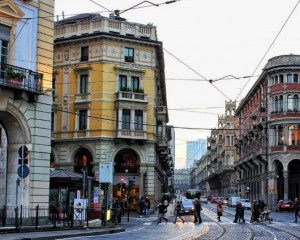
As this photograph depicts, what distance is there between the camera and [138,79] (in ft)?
161

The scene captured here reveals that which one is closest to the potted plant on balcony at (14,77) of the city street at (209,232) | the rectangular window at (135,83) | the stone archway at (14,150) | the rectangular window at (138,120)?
the stone archway at (14,150)

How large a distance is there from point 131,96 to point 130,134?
339 cm

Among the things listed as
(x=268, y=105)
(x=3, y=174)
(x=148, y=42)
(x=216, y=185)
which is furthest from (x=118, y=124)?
(x=216, y=185)

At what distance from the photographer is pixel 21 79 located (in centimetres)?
2302

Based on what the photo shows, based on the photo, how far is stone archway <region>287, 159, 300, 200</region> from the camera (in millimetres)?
67375

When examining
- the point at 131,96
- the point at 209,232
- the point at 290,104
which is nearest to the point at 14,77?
the point at 209,232

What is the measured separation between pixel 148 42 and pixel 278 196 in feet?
101

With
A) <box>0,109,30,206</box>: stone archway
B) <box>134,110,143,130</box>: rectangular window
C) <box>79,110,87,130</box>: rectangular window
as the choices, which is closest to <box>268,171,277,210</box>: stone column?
<box>134,110,143,130</box>: rectangular window

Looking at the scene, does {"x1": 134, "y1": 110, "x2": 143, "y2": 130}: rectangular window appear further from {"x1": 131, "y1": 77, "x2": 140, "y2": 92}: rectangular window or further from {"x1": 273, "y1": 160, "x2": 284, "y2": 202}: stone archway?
{"x1": 273, "y1": 160, "x2": 284, "y2": 202}: stone archway

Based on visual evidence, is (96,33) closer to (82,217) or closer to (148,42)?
(148,42)

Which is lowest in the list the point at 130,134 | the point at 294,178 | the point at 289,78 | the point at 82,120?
the point at 294,178

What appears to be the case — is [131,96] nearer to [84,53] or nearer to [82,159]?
[84,53]

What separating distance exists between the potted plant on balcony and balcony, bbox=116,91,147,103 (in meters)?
24.1

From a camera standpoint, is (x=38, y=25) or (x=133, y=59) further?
(x=133, y=59)
